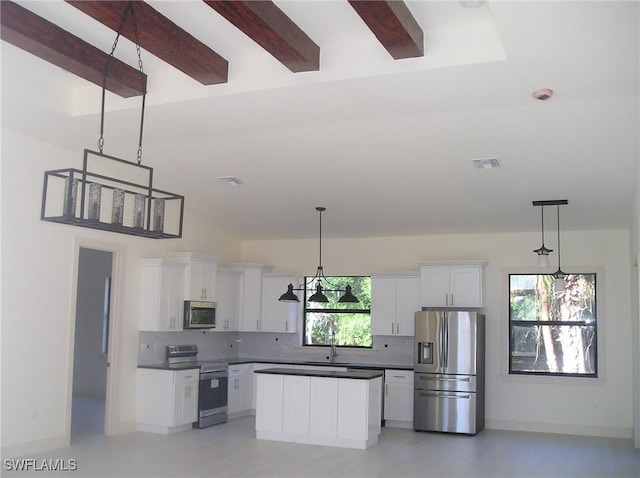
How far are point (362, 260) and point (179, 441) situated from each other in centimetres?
393

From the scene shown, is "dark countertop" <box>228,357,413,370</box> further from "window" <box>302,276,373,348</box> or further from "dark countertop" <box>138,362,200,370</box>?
"dark countertop" <box>138,362,200,370</box>

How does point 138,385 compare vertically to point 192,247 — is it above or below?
below

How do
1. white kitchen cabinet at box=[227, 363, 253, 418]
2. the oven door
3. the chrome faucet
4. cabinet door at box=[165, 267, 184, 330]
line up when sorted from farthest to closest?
the chrome faucet
white kitchen cabinet at box=[227, 363, 253, 418]
the oven door
cabinet door at box=[165, 267, 184, 330]

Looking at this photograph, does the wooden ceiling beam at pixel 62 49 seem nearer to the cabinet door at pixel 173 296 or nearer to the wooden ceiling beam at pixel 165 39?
the wooden ceiling beam at pixel 165 39

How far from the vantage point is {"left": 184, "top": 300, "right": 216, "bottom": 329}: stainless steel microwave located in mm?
8789

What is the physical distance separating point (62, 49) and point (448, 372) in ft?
20.0

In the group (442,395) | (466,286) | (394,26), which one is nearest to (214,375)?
(442,395)

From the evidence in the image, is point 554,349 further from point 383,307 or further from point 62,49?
point 62,49

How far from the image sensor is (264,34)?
4375 mm

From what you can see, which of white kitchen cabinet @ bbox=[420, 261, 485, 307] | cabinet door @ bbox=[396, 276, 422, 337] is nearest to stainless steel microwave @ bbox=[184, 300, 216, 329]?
cabinet door @ bbox=[396, 276, 422, 337]

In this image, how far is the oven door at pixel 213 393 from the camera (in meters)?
8.57

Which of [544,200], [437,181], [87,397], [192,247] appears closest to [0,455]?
[192,247]

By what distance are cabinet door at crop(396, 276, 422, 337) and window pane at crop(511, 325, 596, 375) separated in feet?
4.55

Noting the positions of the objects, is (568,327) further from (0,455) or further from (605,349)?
(0,455)
